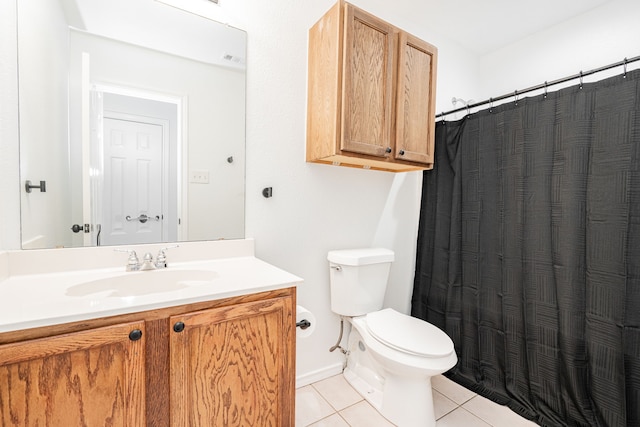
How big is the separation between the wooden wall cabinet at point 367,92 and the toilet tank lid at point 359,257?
54 centimetres

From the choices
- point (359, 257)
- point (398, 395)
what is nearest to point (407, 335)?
point (398, 395)

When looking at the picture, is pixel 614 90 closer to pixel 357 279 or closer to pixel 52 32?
pixel 357 279

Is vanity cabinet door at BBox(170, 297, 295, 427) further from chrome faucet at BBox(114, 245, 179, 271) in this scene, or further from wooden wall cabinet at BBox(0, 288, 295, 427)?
chrome faucet at BBox(114, 245, 179, 271)

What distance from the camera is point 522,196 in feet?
5.28

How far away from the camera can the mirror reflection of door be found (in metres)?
1.22

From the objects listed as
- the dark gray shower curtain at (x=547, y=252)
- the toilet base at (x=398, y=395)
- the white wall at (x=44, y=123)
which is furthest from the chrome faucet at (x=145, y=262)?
the dark gray shower curtain at (x=547, y=252)

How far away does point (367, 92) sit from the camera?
1479mm

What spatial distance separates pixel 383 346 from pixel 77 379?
117 cm

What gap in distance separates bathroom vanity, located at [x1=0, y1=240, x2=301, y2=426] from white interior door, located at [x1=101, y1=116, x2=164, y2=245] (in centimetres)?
11

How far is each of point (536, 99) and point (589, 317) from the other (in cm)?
112

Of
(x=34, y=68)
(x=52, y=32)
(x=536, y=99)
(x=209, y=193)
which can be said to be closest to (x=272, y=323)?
(x=209, y=193)

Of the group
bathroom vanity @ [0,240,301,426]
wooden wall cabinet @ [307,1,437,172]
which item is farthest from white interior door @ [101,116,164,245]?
wooden wall cabinet @ [307,1,437,172]

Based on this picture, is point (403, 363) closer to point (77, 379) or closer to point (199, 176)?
point (77, 379)

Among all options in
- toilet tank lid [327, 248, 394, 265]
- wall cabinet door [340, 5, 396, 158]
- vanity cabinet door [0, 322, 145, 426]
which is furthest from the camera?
toilet tank lid [327, 248, 394, 265]
